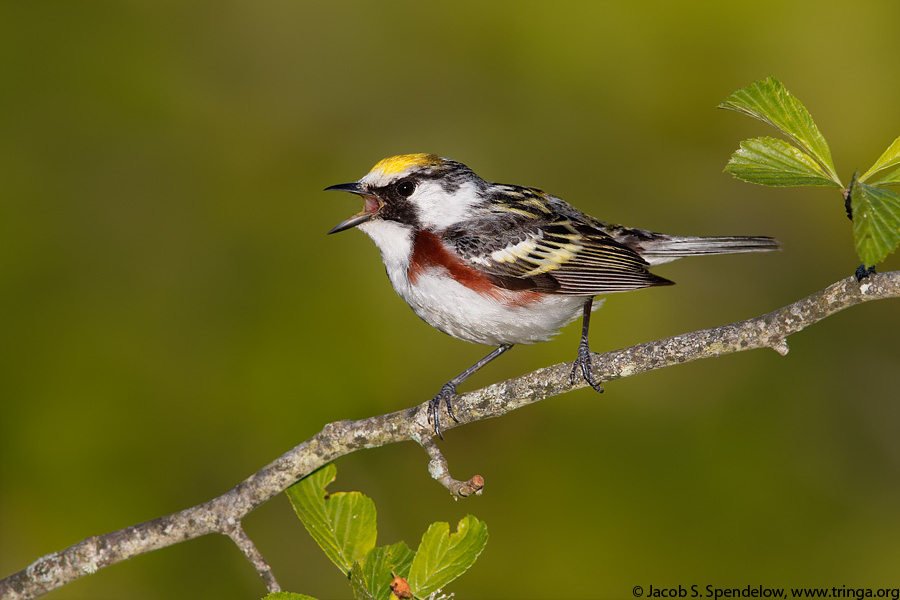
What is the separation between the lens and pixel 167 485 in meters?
4.20

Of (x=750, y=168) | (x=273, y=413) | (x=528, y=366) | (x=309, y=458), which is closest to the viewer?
(x=750, y=168)

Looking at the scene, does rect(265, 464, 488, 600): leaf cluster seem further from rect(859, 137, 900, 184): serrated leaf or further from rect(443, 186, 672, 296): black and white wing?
rect(443, 186, 672, 296): black and white wing

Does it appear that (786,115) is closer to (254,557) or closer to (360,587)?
(360,587)

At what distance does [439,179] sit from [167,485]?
2202 millimetres

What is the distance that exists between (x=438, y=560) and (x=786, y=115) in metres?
1.47

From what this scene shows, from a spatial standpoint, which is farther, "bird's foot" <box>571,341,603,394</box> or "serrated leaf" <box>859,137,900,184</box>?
"bird's foot" <box>571,341,603,394</box>

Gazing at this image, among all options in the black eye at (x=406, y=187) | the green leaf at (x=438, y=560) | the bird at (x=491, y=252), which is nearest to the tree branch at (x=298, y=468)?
the bird at (x=491, y=252)

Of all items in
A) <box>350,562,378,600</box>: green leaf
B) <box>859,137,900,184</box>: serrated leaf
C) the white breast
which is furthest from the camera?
the white breast

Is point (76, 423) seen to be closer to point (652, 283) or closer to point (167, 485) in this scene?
point (167, 485)

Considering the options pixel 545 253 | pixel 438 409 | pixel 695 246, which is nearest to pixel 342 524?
pixel 438 409

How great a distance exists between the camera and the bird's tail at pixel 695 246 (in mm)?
Answer: 3951

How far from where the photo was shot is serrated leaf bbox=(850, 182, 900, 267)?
1704 mm

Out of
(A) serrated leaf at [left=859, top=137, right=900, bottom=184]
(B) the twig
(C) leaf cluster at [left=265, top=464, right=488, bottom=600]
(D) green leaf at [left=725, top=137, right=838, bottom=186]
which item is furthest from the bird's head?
(A) serrated leaf at [left=859, top=137, right=900, bottom=184]

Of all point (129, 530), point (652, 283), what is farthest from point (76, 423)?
point (652, 283)
